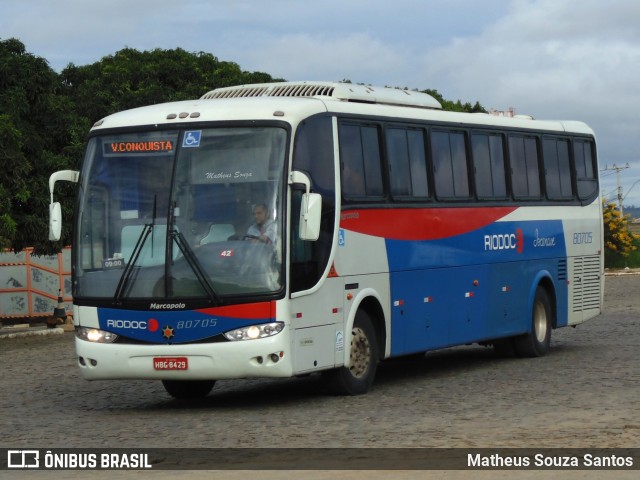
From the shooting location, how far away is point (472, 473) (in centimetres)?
1041

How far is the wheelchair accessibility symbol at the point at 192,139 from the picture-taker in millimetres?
16000

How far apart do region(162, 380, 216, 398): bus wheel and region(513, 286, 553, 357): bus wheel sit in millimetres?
6294

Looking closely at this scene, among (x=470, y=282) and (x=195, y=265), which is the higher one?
(x=195, y=265)

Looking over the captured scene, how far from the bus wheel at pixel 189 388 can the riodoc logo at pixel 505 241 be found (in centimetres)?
494

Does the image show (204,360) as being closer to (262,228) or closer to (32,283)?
(262,228)

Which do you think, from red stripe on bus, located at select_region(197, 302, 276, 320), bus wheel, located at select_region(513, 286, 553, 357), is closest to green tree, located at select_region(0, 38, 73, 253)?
bus wheel, located at select_region(513, 286, 553, 357)

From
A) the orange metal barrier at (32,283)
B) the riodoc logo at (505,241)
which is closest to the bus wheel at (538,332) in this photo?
the riodoc logo at (505,241)

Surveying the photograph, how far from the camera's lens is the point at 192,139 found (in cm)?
1603

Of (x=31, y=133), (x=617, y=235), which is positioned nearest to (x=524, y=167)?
(x=31, y=133)

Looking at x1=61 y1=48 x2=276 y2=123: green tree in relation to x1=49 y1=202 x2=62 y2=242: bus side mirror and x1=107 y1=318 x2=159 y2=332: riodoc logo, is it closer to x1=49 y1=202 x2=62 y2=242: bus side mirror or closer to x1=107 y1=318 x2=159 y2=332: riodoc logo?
x1=49 y1=202 x2=62 y2=242: bus side mirror

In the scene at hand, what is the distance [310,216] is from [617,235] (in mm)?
50183

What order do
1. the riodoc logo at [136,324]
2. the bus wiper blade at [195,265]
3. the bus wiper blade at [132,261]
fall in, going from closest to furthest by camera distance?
the bus wiper blade at [195,265] < the riodoc logo at [136,324] < the bus wiper blade at [132,261]

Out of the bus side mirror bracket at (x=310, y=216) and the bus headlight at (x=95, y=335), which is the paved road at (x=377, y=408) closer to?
the bus headlight at (x=95, y=335)

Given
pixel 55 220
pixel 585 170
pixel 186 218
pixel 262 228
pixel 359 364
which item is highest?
pixel 585 170
